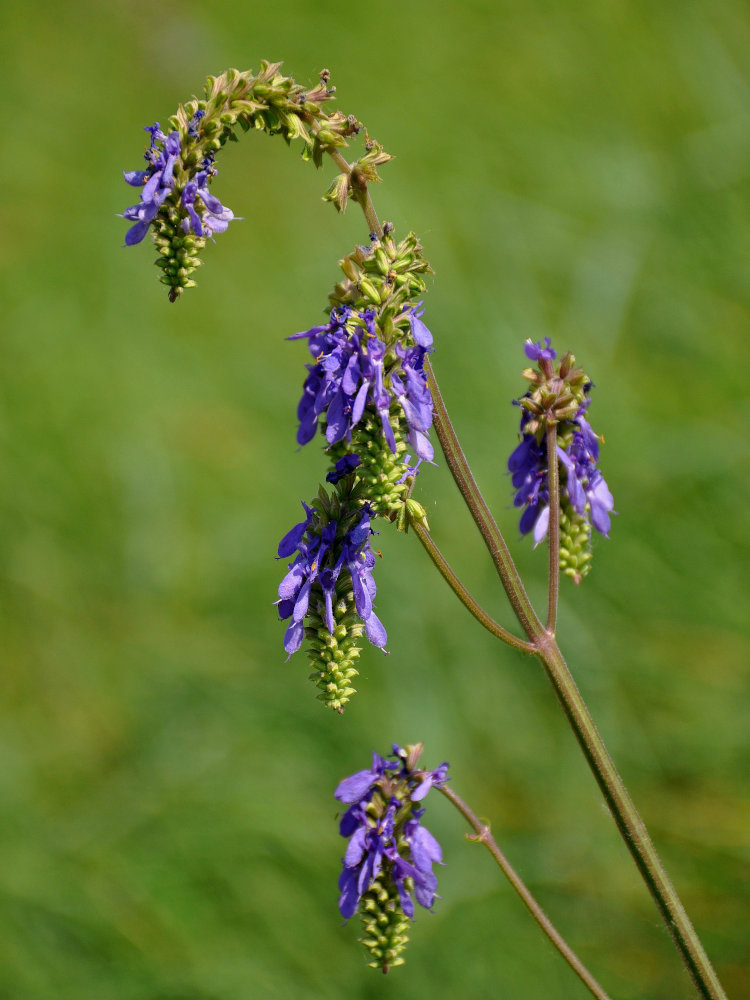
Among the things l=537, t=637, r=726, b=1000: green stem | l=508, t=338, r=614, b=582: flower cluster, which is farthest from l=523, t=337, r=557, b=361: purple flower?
l=537, t=637, r=726, b=1000: green stem

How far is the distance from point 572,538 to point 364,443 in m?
0.55

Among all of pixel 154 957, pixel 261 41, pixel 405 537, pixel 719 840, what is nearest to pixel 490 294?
pixel 405 537

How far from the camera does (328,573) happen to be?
5.49 ft

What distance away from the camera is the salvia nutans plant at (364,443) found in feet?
5.21

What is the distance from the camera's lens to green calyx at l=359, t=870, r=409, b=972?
1.76 m

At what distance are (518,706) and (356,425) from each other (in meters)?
2.26

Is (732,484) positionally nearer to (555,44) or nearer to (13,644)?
(13,644)

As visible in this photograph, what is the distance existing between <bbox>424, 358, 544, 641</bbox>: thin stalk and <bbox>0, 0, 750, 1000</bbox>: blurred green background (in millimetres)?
1748

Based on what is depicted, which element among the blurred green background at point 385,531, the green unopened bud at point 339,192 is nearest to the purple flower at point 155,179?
the green unopened bud at point 339,192

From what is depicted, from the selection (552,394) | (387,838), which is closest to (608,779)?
(387,838)

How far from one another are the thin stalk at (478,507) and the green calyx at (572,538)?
223 mm

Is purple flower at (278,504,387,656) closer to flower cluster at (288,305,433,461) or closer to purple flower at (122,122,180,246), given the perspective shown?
flower cluster at (288,305,433,461)

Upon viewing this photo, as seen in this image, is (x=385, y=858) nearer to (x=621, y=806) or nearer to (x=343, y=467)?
(x=621, y=806)

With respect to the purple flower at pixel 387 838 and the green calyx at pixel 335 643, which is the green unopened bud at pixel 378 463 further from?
the purple flower at pixel 387 838
